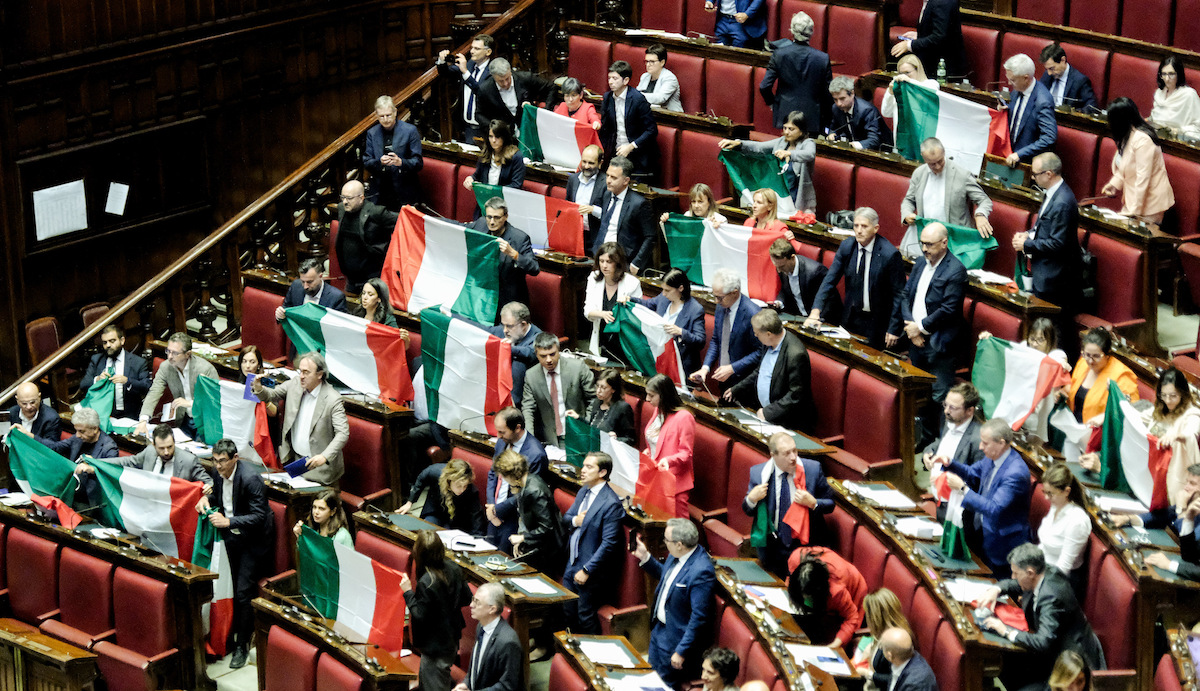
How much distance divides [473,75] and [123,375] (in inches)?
95.5

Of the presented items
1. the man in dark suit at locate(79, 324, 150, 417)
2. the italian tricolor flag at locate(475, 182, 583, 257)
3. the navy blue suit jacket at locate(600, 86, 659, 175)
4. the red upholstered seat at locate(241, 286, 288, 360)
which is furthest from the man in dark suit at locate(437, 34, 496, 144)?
the man in dark suit at locate(79, 324, 150, 417)

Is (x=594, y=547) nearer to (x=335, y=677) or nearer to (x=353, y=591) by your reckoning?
(x=353, y=591)

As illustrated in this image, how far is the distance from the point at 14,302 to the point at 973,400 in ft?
16.3

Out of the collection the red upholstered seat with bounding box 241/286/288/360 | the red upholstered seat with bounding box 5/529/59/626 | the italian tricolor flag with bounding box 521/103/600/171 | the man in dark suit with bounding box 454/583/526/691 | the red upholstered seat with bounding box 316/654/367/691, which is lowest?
the red upholstered seat with bounding box 5/529/59/626

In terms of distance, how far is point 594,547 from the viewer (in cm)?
525

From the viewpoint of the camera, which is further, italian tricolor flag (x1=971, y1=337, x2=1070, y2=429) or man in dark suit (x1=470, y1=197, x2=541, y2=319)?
man in dark suit (x1=470, y1=197, x2=541, y2=319)

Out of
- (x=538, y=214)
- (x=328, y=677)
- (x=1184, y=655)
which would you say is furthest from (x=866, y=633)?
(x=538, y=214)

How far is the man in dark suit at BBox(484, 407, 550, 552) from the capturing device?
5473 mm

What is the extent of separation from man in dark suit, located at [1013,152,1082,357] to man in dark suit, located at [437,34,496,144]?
3139 millimetres

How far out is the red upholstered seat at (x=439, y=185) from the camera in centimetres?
770

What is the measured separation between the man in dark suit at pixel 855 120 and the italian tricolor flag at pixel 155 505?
327 cm

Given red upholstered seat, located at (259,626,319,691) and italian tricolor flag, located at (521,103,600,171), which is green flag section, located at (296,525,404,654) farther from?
italian tricolor flag, located at (521,103,600,171)

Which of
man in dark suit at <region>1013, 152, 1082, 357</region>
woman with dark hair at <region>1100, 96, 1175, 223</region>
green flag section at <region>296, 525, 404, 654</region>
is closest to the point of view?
green flag section at <region>296, 525, 404, 654</region>

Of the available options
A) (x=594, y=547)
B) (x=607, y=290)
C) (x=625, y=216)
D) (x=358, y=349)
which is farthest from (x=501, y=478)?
(x=625, y=216)
